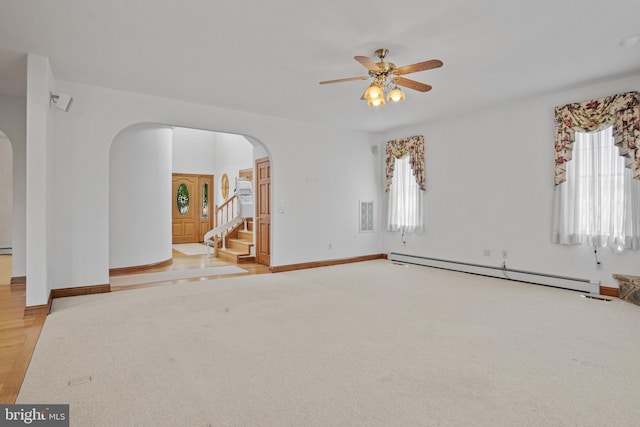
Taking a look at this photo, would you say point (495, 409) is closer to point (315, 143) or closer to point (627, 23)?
point (627, 23)

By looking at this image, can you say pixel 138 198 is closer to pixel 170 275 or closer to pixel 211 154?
pixel 170 275

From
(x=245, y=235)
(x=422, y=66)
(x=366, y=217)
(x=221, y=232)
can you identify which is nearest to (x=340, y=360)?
(x=422, y=66)

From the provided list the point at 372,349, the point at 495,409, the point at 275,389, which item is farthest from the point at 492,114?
the point at 275,389

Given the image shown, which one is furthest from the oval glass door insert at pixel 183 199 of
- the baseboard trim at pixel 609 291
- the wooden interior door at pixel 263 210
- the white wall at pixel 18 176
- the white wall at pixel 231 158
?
the baseboard trim at pixel 609 291

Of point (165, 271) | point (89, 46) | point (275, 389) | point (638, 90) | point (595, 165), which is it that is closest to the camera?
point (275, 389)

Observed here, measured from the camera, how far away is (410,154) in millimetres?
7156

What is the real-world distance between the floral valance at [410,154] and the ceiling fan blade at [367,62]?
374 centimetres

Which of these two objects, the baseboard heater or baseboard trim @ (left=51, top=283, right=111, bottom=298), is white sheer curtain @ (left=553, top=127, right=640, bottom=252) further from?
baseboard trim @ (left=51, top=283, right=111, bottom=298)

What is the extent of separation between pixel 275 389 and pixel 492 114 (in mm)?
5496

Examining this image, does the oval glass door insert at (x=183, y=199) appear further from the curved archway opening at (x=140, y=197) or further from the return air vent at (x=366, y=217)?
the return air vent at (x=366, y=217)

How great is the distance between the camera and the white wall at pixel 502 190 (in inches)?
196

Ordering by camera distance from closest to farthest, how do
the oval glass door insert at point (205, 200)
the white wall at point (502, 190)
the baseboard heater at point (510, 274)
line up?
the baseboard heater at point (510, 274)
the white wall at point (502, 190)
the oval glass door insert at point (205, 200)

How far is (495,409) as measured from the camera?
205cm

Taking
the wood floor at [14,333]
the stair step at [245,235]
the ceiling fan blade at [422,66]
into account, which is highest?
the ceiling fan blade at [422,66]
